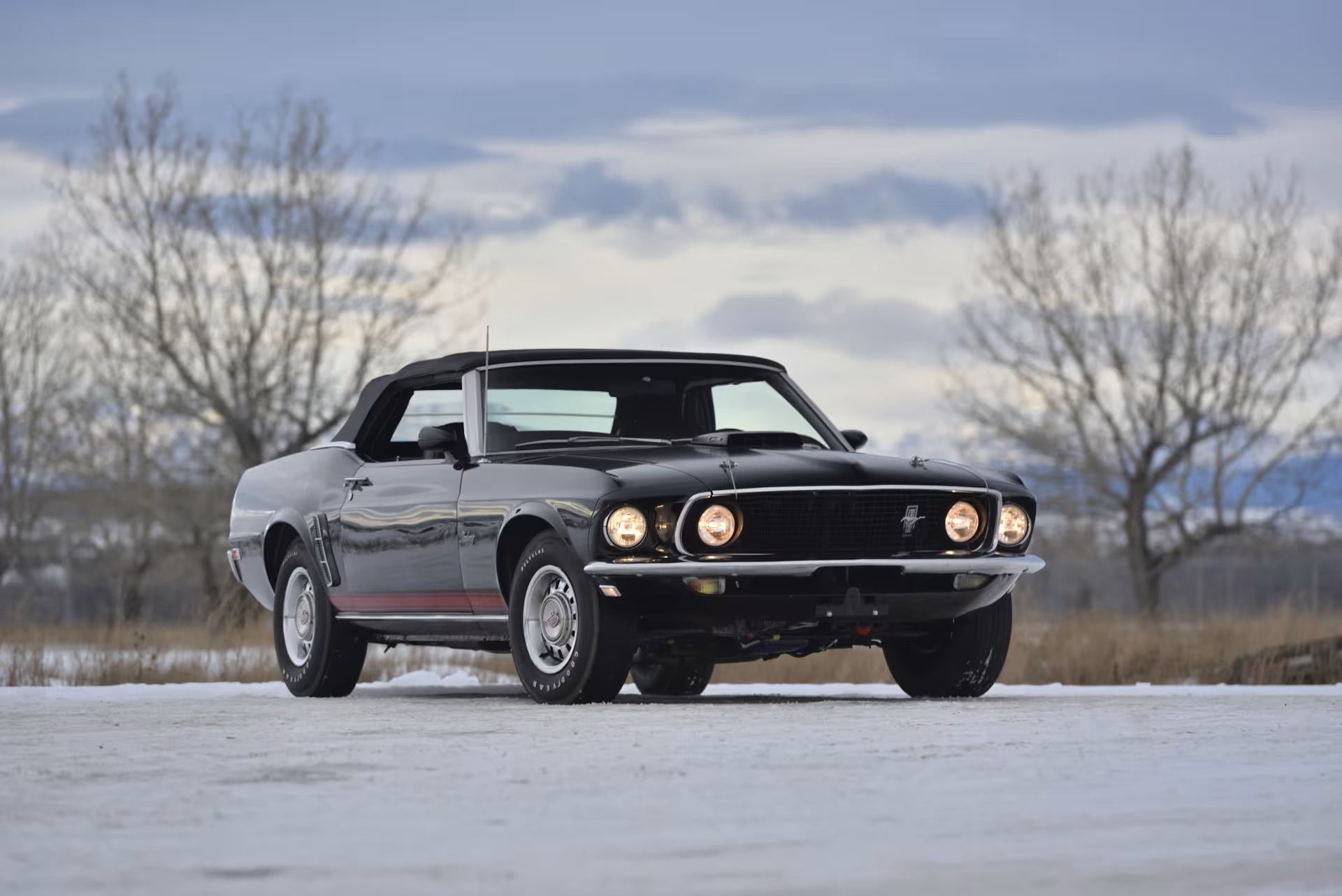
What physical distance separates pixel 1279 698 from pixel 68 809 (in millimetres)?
6513

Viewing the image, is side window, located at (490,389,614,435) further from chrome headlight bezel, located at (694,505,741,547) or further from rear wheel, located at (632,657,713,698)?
rear wheel, located at (632,657,713,698)

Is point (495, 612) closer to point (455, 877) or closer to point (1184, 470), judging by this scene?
point (455, 877)

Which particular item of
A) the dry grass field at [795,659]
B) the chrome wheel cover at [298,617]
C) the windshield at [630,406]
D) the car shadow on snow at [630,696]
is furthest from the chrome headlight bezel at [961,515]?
the dry grass field at [795,659]

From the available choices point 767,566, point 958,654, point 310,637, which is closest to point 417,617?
point 310,637

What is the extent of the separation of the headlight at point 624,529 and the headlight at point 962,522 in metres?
1.53

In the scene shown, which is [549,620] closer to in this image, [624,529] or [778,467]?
[624,529]

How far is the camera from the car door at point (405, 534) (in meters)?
10.5

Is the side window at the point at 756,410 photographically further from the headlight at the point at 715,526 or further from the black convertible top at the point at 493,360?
the headlight at the point at 715,526

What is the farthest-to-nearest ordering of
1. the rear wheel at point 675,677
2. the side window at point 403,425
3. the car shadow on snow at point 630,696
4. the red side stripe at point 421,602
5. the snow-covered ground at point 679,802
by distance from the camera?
the rear wheel at point 675,677 → the side window at point 403,425 → the car shadow on snow at point 630,696 → the red side stripe at point 421,602 → the snow-covered ground at point 679,802

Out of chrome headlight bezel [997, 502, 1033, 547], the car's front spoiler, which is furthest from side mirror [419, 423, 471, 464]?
chrome headlight bezel [997, 502, 1033, 547]

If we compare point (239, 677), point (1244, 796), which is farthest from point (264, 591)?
point (1244, 796)

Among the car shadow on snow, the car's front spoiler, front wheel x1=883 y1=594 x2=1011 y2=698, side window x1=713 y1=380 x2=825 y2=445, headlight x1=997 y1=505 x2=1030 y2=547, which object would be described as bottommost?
the car shadow on snow

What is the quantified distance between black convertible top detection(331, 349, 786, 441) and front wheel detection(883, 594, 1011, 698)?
1.80 metres

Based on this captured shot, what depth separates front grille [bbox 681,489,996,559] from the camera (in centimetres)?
934
